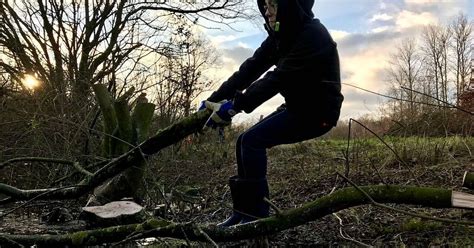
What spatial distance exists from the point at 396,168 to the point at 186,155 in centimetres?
437

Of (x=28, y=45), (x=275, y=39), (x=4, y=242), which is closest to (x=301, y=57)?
(x=275, y=39)

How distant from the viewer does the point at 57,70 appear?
9.00 metres

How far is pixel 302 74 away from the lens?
3.24 metres

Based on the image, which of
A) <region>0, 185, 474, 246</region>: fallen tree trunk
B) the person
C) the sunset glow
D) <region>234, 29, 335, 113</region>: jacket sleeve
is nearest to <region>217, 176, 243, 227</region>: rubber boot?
the person

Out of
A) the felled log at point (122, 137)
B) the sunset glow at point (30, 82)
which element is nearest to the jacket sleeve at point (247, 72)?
the felled log at point (122, 137)

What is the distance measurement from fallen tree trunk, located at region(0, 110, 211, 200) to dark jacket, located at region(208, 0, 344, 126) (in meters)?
0.76

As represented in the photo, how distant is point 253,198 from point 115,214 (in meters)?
1.52

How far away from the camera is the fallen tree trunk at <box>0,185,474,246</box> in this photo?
300 cm


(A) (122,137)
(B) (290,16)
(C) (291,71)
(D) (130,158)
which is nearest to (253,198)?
(C) (291,71)

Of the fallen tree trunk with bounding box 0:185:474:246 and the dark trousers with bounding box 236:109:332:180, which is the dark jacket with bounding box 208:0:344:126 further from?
the fallen tree trunk with bounding box 0:185:474:246

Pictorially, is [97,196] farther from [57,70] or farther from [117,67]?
[117,67]

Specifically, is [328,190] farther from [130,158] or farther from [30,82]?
[30,82]

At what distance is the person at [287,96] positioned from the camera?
3.27 meters

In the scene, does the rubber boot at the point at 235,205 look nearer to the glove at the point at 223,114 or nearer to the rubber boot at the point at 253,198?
the rubber boot at the point at 253,198
